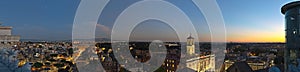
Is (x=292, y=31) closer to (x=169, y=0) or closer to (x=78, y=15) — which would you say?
(x=169, y=0)

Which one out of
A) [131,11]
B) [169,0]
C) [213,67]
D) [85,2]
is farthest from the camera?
[213,67]

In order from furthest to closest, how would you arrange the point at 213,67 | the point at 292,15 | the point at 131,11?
the point at 213,67 < the point at 292,15 < the point at 131,11

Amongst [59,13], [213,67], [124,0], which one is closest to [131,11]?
[124,0]

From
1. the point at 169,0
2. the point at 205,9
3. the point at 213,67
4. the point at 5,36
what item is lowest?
the point at 213,67

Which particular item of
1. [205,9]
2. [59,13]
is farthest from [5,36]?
[59,13]

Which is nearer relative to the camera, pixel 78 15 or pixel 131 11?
pixel 78 15

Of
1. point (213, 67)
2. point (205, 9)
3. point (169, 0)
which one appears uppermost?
point (169, 0)

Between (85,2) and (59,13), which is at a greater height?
(59,13)

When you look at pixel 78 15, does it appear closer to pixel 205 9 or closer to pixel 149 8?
pixel 149 8

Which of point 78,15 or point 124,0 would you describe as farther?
point 124,0
